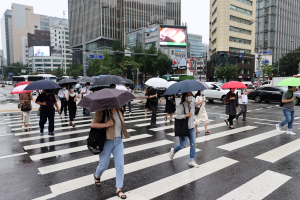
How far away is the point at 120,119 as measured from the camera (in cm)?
406

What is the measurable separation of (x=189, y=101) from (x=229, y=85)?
4945 millimetres

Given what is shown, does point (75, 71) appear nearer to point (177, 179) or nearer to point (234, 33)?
point (234, 33)

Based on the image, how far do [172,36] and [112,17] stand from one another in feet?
97.6

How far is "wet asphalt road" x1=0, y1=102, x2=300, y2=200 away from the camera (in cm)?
423

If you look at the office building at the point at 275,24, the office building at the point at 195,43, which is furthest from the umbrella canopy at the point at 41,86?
the office building at the point at 195,43

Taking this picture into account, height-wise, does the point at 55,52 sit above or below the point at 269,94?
above

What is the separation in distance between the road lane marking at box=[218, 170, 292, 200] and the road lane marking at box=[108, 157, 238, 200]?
2.67 feet

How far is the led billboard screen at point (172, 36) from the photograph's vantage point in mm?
Result: 70625

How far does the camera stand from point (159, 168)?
537 cm

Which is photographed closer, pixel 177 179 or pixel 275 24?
pixel 177 179

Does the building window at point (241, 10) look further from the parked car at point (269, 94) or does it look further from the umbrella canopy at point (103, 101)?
the umbrella canopy at point (103, 101)

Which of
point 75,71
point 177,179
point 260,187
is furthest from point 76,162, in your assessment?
point 75,71

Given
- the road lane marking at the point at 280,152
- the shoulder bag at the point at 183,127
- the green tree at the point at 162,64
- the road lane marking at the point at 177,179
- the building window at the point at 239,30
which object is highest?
the building window at the point at 239,30

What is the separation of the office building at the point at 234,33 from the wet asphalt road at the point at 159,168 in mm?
53872
